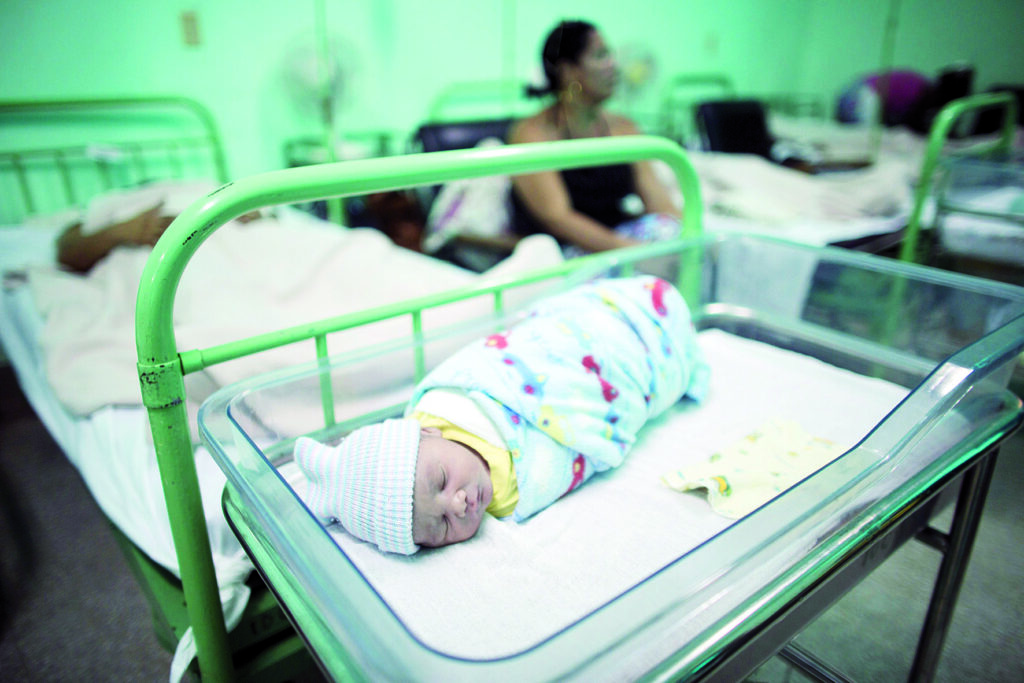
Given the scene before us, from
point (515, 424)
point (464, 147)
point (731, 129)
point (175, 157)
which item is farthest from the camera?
point (731, 129)

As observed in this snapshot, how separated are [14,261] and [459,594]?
2018mm

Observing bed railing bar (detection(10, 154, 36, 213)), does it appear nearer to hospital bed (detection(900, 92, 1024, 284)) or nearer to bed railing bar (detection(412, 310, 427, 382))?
bed railing bar (detection(412, 310, 427, 382))

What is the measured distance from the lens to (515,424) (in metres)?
0.81

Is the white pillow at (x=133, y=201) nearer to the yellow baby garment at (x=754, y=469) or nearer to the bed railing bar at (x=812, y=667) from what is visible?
the yellow baby garment at (x=754, y=469)

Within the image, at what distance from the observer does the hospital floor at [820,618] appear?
3.84 feet

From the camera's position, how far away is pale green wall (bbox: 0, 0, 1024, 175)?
7.85 feet

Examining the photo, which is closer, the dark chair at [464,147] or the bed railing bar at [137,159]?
the dark chair at [464,147]

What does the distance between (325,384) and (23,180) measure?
7.69 ft

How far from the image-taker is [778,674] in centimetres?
122

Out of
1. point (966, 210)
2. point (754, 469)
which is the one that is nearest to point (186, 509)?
point (754, 469)

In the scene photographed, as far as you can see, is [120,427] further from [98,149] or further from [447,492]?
[98,149]

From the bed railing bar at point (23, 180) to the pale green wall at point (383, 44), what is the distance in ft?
0.77

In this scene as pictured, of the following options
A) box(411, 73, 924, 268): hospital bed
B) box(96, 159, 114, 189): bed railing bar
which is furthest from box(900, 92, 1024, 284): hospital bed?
box(96, 159, 114, 189): bed railing bar

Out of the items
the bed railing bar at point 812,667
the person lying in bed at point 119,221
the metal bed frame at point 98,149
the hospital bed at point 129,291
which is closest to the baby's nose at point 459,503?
the hospital bed at point 129,291
